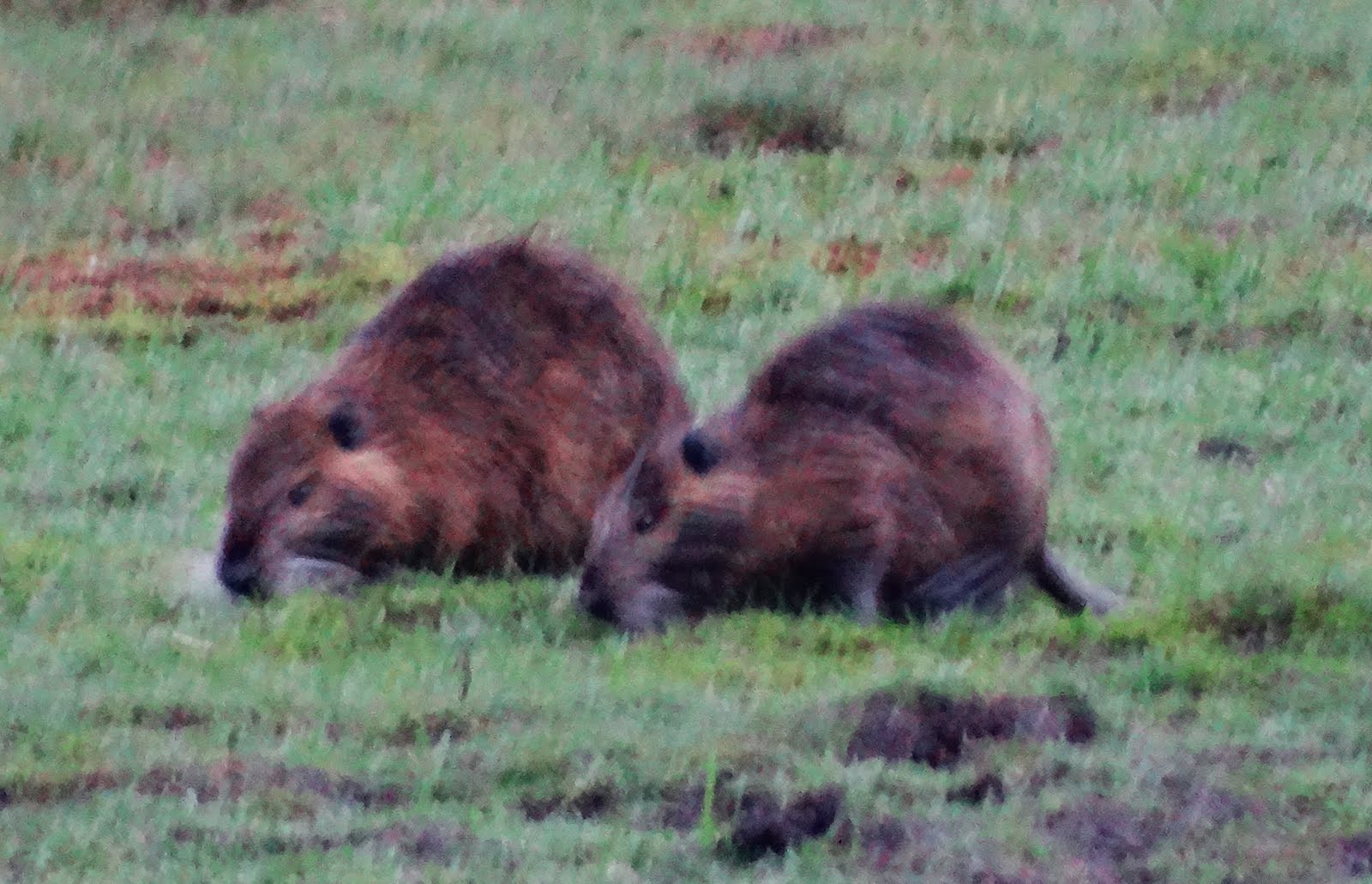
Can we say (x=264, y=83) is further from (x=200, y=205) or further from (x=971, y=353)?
(x=971, y=353)

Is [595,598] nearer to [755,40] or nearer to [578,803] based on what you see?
[578,803]

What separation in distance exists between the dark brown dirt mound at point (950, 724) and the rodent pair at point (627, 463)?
1.03 metres

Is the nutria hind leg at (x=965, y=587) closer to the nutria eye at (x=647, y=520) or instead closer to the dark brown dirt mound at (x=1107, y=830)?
the nutria eye at (x=647, y=520)

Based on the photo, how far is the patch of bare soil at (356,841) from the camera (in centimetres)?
430

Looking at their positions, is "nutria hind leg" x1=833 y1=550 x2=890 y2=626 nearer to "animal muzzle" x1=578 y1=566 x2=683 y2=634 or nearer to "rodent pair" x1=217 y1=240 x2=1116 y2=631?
"rodent pair" x1=217 y1=240 x2=1116 y2=631

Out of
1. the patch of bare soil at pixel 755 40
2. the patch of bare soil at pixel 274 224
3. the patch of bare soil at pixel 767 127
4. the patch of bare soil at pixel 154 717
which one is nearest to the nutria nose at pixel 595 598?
the patch of bare soil at pixel 154 717

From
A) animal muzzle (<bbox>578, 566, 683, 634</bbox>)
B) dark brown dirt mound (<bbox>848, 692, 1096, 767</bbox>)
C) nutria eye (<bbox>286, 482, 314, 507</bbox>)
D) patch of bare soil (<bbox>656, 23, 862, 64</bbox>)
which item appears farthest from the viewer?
patch of bare soil (<bbox>656, 23, 862, 64</bbox>)

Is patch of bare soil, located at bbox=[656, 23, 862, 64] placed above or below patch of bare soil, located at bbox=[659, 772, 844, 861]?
below

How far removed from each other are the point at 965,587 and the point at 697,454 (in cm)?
66

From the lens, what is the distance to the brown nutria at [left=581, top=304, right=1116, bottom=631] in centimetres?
604

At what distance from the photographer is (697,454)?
6.04 metres

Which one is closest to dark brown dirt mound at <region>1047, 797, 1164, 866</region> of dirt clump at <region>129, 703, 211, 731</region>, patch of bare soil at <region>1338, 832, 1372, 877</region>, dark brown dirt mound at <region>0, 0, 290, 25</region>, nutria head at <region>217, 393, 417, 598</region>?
patch of bare soil at <region>1338, 832, 1372, 877</region>

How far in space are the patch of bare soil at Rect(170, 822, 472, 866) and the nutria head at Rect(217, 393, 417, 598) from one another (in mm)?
1897

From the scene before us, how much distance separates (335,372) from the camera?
6859mm
